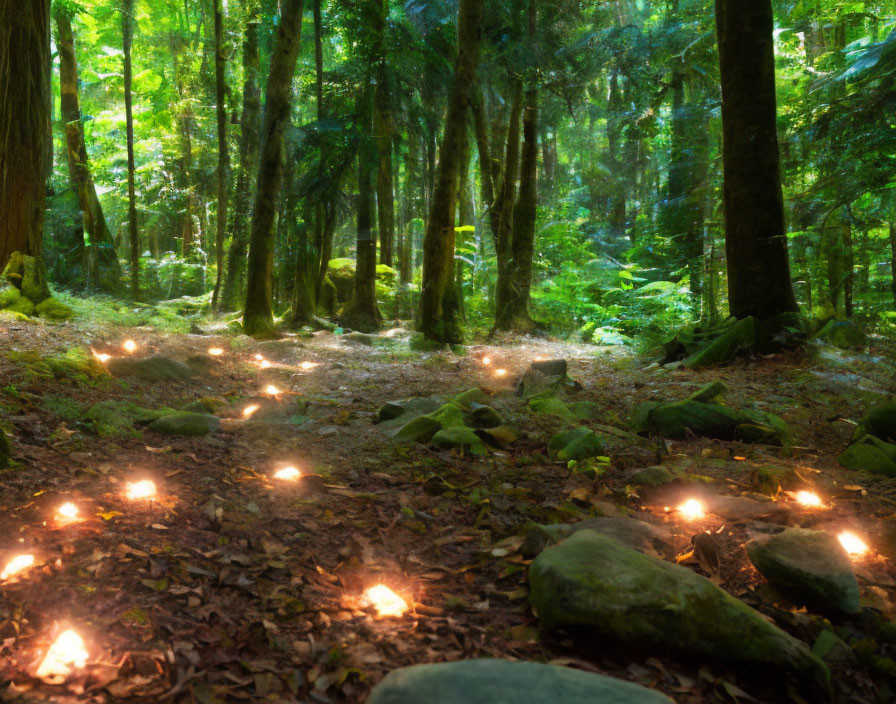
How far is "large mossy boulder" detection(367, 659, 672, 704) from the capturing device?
1.64 m

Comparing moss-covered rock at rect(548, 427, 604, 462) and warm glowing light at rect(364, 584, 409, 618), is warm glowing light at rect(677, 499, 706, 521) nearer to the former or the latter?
moss-covered rock at rect(548, 427, 604, 462)

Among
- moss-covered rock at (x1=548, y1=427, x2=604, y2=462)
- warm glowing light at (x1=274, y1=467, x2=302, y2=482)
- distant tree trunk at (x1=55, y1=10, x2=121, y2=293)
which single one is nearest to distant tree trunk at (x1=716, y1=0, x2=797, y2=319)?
moss-covered rock at (x1=548, y1=427, x2=604, y2=462)

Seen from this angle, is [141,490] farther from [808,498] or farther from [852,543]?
[808,498]

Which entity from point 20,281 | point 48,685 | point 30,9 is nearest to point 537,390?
point 48,685

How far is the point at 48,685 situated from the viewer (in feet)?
5.63

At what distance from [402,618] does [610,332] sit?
11.5m

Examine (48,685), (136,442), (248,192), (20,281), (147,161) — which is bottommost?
(48,685)

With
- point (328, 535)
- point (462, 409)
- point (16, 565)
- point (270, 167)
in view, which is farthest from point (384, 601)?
point (270, 167)

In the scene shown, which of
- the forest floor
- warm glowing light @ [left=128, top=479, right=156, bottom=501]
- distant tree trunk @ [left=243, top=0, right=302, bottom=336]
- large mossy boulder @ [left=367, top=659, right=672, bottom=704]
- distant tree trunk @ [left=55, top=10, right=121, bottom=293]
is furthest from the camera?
distant tree trunk @ [left=55, top=10, right=121, bottom=293]

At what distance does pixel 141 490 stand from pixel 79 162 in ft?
49.1

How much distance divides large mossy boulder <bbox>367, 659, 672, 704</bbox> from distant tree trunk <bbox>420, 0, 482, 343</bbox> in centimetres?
785

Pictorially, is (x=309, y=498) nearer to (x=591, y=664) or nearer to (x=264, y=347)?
(x=591, y=664)

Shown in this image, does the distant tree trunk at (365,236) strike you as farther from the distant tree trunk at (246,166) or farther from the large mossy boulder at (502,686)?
the large mossy boulder at (502,686)

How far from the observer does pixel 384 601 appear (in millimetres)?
2354
